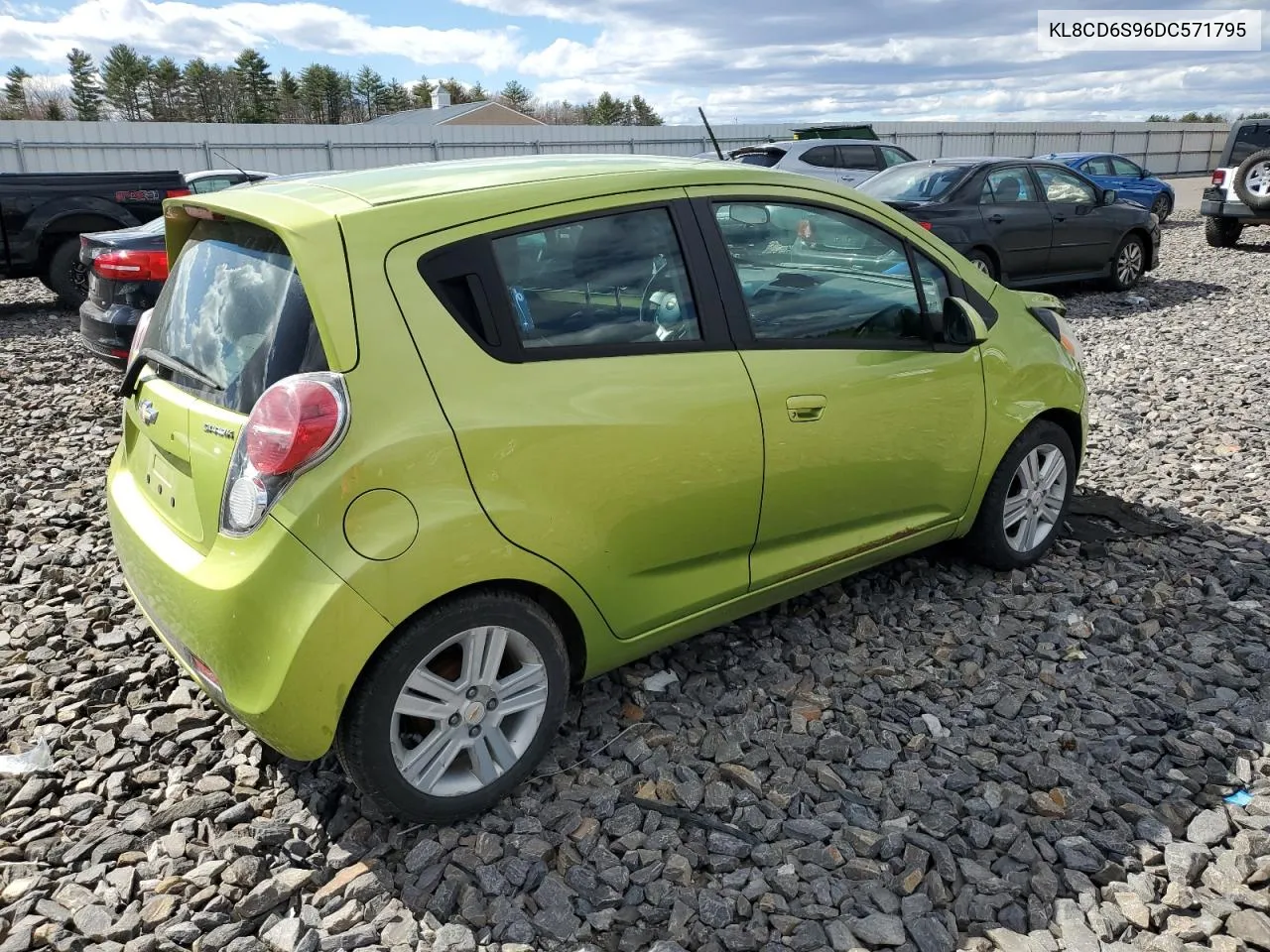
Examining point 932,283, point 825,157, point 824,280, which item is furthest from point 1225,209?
point 824,280

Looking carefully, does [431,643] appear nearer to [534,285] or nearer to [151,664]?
[534,285]

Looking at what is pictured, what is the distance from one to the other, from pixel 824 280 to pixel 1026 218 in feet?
29.3

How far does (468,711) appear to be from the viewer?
2.72 m

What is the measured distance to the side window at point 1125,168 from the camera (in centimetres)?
1955

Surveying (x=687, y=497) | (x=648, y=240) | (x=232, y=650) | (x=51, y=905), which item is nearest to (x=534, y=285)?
(x=648, y=240)

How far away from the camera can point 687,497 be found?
2.96 metres

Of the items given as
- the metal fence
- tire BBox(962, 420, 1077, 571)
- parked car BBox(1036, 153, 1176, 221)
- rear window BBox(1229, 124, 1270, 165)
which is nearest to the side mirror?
tire BBox(962, 420, 1077, 571)

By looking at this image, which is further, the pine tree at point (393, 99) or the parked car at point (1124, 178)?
the pine tree at point (393, 99)

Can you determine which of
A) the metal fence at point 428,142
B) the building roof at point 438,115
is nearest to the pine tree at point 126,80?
A: the building roof at point 438,115

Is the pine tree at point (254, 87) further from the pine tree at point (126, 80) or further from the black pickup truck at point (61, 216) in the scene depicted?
the black pickup truck at point (61, 216)

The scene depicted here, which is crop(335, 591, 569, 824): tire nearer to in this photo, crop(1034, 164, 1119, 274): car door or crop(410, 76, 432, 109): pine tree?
crop(1034, 164, 1119, 274): car door

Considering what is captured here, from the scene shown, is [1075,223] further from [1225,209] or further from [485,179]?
[485,179]

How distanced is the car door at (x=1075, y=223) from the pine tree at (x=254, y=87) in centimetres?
6919

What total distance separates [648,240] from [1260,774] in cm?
246
